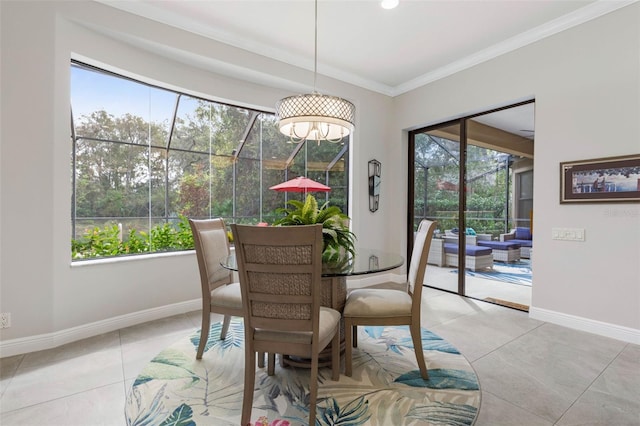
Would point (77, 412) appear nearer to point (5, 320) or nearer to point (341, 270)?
point (5, 320)

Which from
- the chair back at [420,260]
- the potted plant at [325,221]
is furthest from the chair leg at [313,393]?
the chair back at [420,260]

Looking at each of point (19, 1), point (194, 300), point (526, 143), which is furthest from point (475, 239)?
point (19, 1)

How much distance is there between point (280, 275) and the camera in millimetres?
1581

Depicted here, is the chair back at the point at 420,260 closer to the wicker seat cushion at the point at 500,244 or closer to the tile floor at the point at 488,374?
the tile floor at the point at 488,374

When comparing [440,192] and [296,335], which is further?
[440,192]

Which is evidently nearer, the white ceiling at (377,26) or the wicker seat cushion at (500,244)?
the white ceiling at (377,26)

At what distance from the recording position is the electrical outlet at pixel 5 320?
233cm

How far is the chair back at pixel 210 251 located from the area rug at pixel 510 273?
125 inches

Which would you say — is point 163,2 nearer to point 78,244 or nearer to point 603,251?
point 78,244

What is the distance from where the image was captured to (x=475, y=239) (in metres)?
4.02

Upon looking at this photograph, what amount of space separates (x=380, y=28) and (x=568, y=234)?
277 cm

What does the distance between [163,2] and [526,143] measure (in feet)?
13.1

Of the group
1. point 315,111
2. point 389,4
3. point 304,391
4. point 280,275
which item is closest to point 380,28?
point 389,4

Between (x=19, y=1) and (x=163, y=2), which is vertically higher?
(x=163, y=2)
